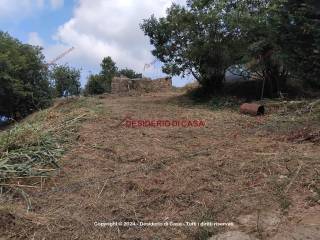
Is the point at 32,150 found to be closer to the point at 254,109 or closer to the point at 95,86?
the point at 254,109

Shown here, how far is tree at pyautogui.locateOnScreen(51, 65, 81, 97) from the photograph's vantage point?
19062 mm

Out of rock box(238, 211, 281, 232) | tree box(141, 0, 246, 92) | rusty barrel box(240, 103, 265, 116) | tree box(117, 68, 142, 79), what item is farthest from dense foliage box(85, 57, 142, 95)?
rock box(238, 211, 281, 232)

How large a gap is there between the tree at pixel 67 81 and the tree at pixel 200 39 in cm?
673

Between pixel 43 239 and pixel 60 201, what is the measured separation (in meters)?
0.67

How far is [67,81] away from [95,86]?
1.04m

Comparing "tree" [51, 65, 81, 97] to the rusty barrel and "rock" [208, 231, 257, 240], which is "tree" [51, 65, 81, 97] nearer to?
the rusty barrel

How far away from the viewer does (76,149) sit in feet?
21.4

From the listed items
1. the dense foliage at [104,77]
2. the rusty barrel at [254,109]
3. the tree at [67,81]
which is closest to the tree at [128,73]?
the dense foliage at [104,77]

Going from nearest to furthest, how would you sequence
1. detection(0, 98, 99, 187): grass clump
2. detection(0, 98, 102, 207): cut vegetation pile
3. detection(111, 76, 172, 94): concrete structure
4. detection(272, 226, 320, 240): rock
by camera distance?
detection(272, 226, 320, 240): rock < detection(0, 98, 102, 207): cut vegetation pile < detection(0, 98, 99, 187): grass clump < detection(111, 76, 172, 94): concrete structure

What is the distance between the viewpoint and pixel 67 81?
19297 mm

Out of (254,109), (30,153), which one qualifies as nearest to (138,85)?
(254,109)

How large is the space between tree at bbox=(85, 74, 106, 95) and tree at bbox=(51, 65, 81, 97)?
369 millimetres

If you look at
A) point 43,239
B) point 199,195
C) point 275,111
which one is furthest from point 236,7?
point 43,239

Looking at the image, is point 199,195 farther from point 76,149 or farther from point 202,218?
point 76,149
